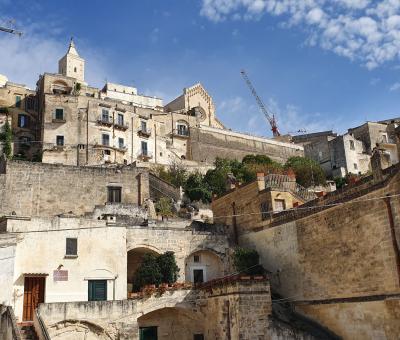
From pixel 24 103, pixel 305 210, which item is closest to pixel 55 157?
pixel 24 103

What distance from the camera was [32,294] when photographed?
23719 millimetres

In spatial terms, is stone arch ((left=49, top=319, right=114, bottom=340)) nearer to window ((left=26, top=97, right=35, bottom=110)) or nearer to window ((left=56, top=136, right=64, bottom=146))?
window ((left=56, top=136, right=64, bottom=146))

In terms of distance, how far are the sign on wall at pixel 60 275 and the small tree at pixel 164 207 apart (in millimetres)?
13367

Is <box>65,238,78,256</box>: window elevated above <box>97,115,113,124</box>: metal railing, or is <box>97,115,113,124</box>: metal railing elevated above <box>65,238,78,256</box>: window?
<box>97,115,113,124</box>: metal railing

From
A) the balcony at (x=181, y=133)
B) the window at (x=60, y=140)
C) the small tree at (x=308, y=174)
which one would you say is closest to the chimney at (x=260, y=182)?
the small tree at (x=308, y=174)

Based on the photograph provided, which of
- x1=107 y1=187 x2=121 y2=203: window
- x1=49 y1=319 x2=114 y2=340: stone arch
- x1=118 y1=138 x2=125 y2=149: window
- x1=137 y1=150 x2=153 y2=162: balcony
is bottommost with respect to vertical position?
x1=49 y1=319 x2=114 y2=340: stone arch

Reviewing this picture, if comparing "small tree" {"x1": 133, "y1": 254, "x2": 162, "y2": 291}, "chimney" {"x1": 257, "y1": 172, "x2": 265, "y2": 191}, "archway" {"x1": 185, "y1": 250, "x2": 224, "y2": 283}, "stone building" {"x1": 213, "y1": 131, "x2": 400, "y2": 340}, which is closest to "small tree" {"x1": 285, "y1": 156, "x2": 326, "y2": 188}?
"chimney" {"x1": 257, "y1": 172, "x2": 265, "y2": 191}

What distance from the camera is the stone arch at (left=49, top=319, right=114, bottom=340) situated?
21.7m

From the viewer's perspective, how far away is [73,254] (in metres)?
24.9

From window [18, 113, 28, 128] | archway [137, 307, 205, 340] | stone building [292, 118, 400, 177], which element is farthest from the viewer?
stone building [292, 118, 400, 177]

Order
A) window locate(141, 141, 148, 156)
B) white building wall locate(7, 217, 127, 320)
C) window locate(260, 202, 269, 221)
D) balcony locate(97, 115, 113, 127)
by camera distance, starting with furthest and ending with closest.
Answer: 1. window locate(141, 141, 148, 156)
2. balcony locate(97, 115, 113, 127)
3. window locate(260, 202, 269, 221)
4. white building wall locate(7, 217, 127, 320)

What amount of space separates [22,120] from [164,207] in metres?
26.9

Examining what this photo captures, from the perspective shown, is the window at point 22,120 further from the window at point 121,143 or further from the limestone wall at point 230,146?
the limestone wall at point 230,146

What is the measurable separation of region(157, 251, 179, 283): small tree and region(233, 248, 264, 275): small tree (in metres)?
3.58
